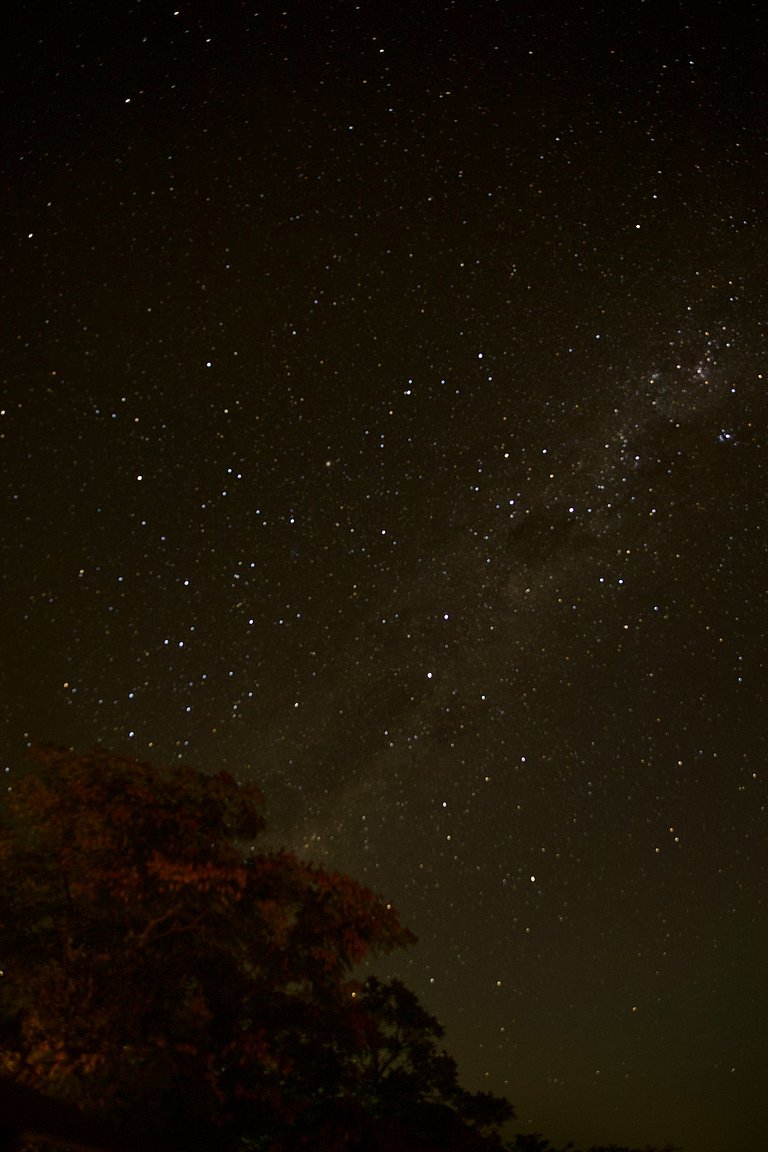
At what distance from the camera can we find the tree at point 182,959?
696 cm

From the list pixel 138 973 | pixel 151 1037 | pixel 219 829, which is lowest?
pixel 151 1037

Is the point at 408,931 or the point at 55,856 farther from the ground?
the point at 55,856

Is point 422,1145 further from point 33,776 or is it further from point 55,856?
point 33,776

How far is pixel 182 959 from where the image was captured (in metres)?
7.71

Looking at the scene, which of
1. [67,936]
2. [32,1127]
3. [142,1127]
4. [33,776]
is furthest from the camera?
[33,776]

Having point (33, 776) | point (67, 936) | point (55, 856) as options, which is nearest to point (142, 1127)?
point (67, 936)

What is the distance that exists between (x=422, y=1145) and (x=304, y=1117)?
1085mm

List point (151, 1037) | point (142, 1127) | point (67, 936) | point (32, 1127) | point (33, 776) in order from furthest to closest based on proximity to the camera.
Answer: point (33, 776)
point (67, 936)
point (151, 1037)
point (142, 1127)
point (32, 1127)

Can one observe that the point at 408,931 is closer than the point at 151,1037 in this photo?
No

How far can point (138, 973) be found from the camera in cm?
742

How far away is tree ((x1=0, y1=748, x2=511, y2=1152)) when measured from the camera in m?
6.96

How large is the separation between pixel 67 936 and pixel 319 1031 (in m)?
2.35

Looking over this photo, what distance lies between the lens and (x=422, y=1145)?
7914 millimetres

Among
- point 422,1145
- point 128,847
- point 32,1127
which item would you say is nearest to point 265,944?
point 128,847
